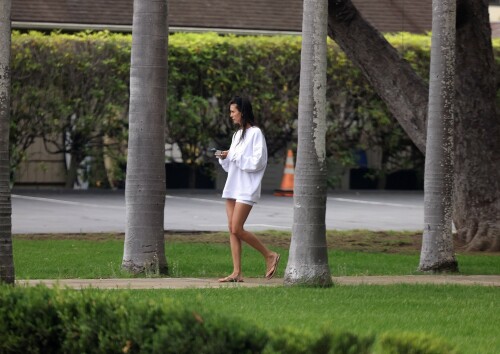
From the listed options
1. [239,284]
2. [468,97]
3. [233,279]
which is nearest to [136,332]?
[239,284]

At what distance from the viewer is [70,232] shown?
1922cm

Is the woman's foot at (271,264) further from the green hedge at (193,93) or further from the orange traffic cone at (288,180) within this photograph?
the orange traffic cone at (288,180)

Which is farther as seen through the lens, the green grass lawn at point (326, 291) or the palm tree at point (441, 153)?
the palm tree at point (441, 153)

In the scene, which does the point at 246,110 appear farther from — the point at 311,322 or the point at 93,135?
the point at 93,135

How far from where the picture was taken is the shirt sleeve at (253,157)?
12562 millimetres

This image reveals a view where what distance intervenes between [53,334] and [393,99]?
10.7 meters

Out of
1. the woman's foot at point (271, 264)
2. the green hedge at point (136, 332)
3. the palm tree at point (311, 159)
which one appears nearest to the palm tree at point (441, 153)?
the woman's foot at point (271, 264)

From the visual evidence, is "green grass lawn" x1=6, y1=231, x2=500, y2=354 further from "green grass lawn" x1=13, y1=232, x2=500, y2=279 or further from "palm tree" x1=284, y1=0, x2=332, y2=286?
"palm tree" x1=284, y1=0, x2=332, y2=286

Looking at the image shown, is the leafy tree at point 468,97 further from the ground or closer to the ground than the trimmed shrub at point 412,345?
further from the ground

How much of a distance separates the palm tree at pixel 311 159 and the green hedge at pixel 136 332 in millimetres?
4330

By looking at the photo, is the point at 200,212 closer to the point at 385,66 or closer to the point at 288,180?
the point at 288,180

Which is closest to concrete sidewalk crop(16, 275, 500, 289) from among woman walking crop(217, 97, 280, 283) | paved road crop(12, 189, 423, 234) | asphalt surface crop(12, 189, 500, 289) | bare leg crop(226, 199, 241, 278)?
asphalt surface crop(12, 189, 500, 289)

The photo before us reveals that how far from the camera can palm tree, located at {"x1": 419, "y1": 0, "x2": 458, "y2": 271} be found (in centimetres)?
1405

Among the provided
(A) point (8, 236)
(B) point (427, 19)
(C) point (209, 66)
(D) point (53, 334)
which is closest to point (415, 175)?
(B) point (427, 19)
